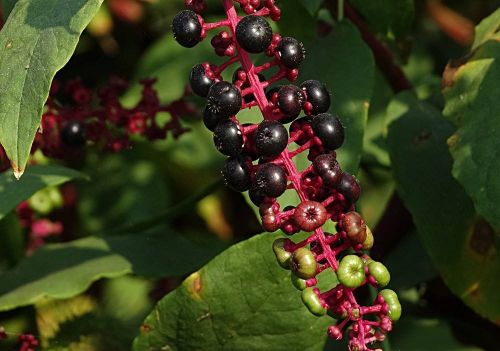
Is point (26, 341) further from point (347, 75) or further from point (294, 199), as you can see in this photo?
point (347, 75)

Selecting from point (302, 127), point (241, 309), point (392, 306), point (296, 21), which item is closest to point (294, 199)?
point (241, 309)

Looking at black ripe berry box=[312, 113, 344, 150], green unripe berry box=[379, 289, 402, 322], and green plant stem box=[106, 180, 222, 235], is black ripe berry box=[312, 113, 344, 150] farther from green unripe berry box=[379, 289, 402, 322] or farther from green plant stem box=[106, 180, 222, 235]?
green plant stem box=[106, 180, 222, 235]

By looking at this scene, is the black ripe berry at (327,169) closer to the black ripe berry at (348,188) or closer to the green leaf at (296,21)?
the black ripe berry at (348,188)

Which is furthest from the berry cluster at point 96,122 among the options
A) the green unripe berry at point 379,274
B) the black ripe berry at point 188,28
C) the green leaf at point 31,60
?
the green unripe berry at point 379,274

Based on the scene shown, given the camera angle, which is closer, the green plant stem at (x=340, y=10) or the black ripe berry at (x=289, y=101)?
the black ripe berry at (x=289, y=101)

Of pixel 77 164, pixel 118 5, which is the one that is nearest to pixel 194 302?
pixel 77 164
